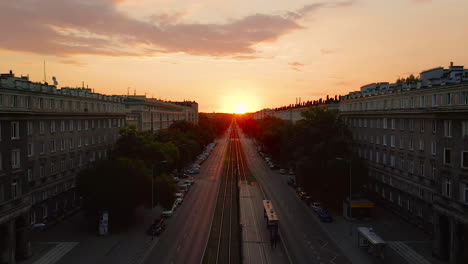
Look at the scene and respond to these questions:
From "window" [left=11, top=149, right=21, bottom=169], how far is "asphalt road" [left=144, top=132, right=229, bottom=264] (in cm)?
1503

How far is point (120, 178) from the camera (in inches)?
1777

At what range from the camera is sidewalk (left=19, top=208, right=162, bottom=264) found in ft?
116

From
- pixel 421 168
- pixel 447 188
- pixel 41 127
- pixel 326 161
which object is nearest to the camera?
pixel 447 188

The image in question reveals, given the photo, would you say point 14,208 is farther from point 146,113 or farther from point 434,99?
point 146,113

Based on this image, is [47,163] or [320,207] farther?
[320,207]

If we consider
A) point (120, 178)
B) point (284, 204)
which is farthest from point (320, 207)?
point (120, 178)

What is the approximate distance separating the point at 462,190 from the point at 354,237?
1364 cm

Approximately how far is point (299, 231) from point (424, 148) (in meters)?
17.6

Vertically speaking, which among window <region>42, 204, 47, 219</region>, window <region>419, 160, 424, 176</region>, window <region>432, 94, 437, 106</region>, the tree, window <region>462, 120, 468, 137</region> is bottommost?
window <region>42, 204, 47, 219</region>

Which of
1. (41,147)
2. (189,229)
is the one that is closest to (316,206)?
(189,229)

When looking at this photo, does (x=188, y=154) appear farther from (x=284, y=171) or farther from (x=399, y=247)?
(x=399, y=247)

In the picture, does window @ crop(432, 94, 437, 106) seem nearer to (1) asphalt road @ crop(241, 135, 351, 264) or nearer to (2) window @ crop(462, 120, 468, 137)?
(2) window @ crop(462, 120, 468, 137)

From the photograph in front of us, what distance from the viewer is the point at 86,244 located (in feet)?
130

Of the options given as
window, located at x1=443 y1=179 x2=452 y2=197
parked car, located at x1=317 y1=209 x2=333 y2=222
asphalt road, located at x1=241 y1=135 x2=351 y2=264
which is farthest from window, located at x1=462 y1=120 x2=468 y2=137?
parked car, located at x1=317 y1=209 x2=333 y2=222
